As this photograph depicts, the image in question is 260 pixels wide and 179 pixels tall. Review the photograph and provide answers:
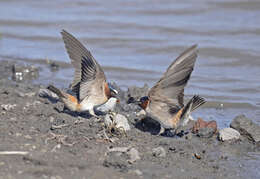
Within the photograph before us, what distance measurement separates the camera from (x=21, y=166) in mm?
4930

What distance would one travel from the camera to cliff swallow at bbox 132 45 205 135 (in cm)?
633

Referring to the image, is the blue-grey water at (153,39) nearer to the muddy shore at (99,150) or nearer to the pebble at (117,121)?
the muddy shore at (99,150)

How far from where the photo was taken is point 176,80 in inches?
254

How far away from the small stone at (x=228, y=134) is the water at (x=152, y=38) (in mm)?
950

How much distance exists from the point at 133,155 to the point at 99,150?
37 centimetres

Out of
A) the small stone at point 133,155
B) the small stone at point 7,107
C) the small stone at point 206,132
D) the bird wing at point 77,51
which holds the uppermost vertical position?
the bird wing at point 77,51

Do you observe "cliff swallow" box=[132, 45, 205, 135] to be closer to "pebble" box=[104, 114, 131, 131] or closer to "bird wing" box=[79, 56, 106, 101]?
"pebble" box=[104, 114, 131, 131]

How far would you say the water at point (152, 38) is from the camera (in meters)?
10.1

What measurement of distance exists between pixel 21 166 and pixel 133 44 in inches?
326

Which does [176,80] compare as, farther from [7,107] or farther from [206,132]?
[7,107]

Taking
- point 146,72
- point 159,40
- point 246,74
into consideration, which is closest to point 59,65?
point 146,72

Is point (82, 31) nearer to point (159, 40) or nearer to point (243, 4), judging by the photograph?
point (159, 40)

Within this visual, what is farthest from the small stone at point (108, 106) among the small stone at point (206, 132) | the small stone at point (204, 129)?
the small stone at point (206, 132)

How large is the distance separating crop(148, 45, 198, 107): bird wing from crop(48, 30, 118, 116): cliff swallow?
72cm
